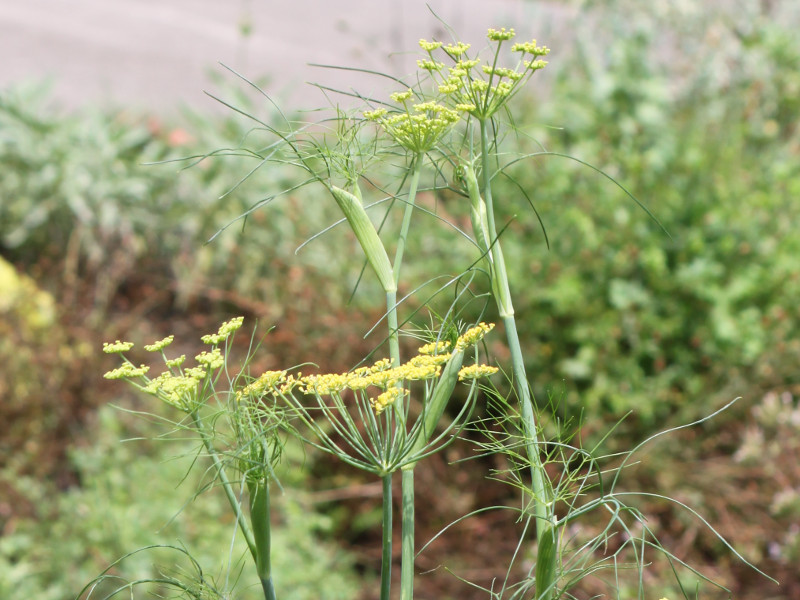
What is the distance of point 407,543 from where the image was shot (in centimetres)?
64

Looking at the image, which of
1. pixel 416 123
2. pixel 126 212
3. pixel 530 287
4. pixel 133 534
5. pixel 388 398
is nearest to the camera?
pixel 388 398

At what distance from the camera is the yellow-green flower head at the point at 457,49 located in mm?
654

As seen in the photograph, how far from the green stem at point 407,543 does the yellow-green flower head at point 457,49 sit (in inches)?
12.4

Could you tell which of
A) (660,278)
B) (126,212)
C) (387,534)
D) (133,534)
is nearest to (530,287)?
(660,278)

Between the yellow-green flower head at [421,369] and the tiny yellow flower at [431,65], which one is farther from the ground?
the tiny yellow flower at [431,65]

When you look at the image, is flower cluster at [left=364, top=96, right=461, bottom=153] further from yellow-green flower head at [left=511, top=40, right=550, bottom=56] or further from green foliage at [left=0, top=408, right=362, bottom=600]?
green foliage at [left=0, top=408, right=362, bottom=600]

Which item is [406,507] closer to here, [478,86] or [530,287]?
[478,86]

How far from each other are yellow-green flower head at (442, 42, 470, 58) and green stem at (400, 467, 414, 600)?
315 mm

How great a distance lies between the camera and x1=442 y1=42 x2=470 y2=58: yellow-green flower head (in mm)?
654

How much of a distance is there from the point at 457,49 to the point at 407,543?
372mm

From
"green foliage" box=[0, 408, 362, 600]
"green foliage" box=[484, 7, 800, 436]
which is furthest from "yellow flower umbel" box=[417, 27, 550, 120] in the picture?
"green foliage" box=[484, 7, 800, 436]

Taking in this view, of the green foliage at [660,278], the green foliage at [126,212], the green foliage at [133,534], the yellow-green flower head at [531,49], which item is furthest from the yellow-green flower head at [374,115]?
the green foliage at [126,212]

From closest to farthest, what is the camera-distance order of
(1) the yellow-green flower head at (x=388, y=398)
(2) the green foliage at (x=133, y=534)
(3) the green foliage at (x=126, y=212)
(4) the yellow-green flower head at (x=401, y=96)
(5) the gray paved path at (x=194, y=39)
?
(1) the yellow-green flower head at (x=388, y=398) < (4) the yellow-green flower head at (x=401, y=96) < (2) the green foliage at (x=133, y=534) < (3) the green foliage at (x=126, y=212) < (5) the gray paved path at (x=194, y=39)

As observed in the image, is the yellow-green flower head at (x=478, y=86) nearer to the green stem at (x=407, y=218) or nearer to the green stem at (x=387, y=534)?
the green stem at (x=407, y=218)
